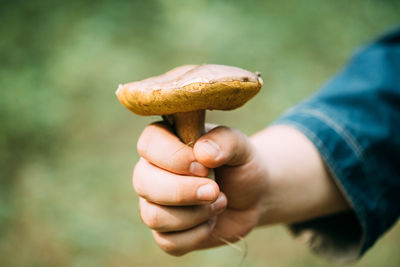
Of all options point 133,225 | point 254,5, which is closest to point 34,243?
point 133,225

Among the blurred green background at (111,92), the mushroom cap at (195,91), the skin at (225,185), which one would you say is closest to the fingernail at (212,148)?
the skin at (225,185)

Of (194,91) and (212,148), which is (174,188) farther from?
(194,91)

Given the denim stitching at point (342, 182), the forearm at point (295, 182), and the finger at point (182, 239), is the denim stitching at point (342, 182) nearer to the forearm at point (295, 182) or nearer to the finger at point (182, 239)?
the forearm at point (295, 182)

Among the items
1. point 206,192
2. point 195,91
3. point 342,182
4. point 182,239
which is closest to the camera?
point 195,91

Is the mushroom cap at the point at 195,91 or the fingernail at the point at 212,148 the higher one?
the mushroom cap at the point at 195,91

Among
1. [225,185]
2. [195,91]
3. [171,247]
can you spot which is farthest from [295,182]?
[195,91]

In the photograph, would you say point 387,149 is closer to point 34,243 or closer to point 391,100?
point 391,100
